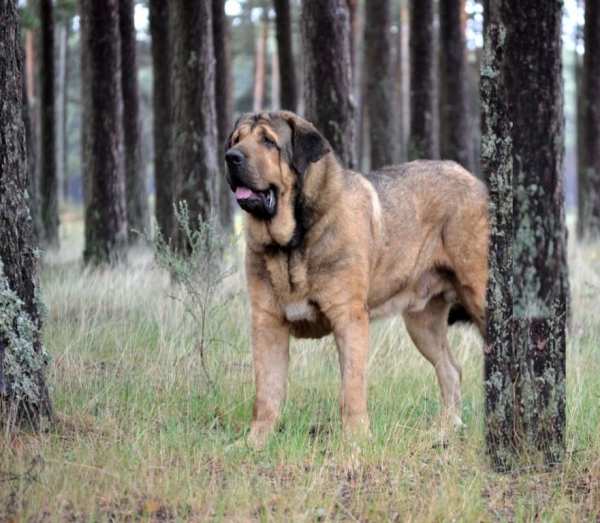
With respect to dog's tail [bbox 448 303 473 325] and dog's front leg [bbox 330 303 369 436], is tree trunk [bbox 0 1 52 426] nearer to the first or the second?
dog's front leg [bbox 330 303 369 436]

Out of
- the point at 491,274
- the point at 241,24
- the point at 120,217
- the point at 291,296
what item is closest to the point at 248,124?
the point at 291,296

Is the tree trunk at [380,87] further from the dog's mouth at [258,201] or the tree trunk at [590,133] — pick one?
the dog's mouth at [258,201]

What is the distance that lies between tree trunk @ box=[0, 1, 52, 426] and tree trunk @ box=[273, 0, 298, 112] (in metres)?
12.3

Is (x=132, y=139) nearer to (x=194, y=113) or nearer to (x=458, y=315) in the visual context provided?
(x=194, y=113)

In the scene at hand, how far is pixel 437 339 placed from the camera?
7.21 m

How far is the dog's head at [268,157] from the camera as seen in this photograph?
563 centimetres

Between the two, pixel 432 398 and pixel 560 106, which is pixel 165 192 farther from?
pixel 560 106

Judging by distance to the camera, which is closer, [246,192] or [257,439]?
[257,439]

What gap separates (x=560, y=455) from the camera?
15.8 ft

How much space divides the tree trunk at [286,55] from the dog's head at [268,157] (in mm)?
11616

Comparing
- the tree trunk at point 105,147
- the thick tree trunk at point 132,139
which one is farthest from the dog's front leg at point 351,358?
the thick tree trunk at point 132,139

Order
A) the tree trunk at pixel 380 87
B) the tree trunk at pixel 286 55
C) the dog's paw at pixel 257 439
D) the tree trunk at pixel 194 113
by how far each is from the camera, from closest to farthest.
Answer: the dog's paw at pixel 257 439 → the tree trunk at pixel 194 113 → the tree trunk at pixel 380 87 → the tree trunk at pixel 286 55

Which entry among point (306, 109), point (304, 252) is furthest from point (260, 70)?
point (304, 252)

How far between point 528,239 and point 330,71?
5589mm
